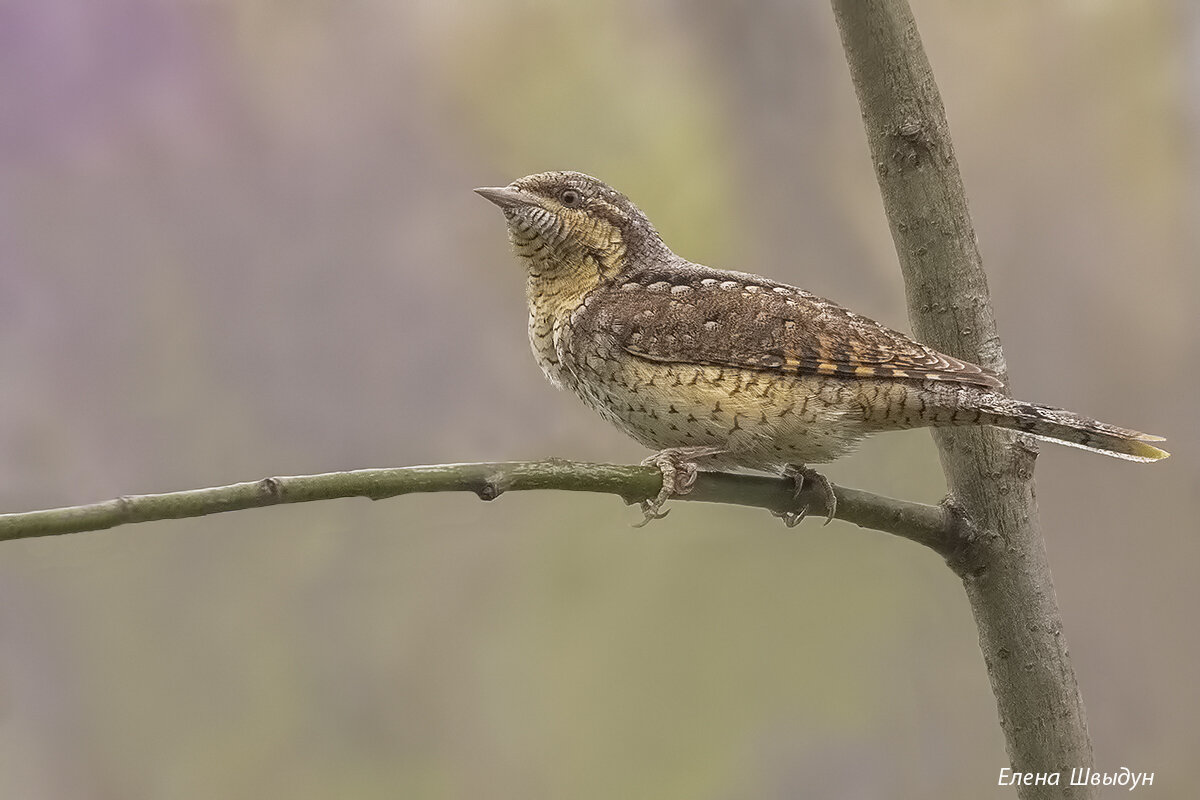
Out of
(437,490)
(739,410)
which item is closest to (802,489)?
(739,410)

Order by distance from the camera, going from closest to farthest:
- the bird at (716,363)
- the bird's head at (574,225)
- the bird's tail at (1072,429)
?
the bird's tail at (1072,429) → the bird at (716,363) → the bird's head at (574,225)

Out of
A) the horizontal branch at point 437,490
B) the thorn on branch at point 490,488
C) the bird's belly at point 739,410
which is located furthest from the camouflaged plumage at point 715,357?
the thorn on branch at point 490,488

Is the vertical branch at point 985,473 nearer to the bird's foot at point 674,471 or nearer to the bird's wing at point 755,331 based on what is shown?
the bird's wing at point 755,331

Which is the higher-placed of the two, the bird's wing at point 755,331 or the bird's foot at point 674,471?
the bird's wing at point 755,331

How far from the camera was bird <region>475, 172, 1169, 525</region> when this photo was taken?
1.96 metres

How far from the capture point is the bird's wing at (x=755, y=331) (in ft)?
6.63

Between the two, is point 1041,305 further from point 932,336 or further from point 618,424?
point 618,424

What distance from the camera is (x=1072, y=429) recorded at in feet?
5.90

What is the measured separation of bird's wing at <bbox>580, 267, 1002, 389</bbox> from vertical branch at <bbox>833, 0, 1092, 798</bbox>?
5.7 inches

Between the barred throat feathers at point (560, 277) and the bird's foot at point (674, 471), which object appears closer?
the bird's foot at point (674, 471)

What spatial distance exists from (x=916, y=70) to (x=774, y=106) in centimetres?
126

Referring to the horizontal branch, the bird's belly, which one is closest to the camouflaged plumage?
the bird's belly

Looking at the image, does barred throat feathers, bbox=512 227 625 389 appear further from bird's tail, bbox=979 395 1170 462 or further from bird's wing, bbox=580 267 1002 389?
bird's tail, bbox=979 395 1170 462

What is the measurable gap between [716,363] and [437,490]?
2.50ft
